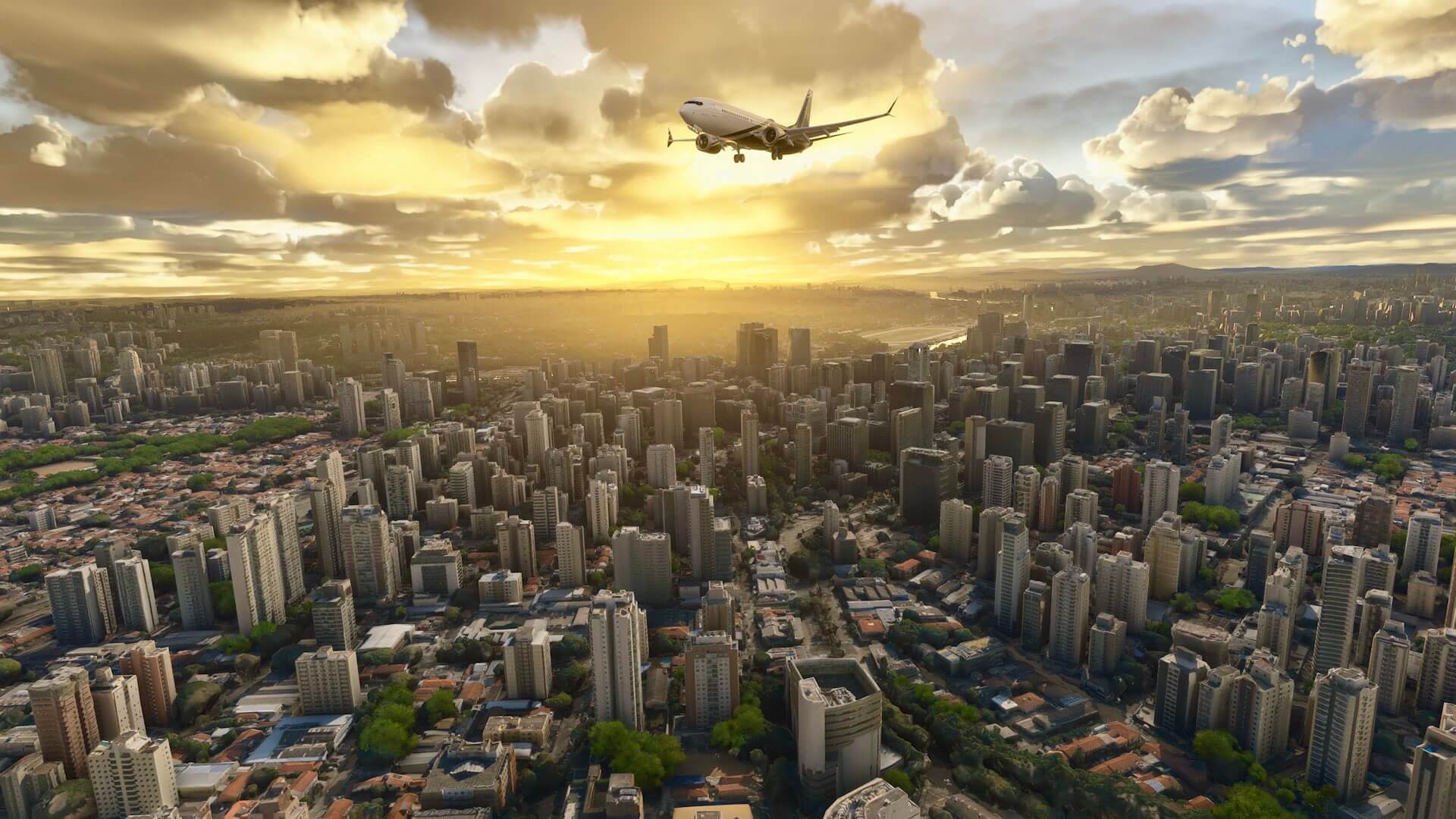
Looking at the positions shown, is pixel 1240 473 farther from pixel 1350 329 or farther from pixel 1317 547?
pixel 1350 329

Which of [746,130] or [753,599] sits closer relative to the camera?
[746,130]

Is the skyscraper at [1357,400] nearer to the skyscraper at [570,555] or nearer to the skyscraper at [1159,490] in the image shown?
the skyscraper at [1159,490]

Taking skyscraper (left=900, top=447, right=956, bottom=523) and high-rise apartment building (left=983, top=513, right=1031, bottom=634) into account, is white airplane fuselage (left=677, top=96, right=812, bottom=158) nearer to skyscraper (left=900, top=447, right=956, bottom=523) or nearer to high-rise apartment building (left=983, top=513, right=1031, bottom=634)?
high-rise apartment building (left=983, top=513, right=1031, bottom=634)

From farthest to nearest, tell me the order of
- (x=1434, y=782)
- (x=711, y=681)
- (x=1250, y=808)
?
(x=711, y=681) → (x=1250, y=808) → (x=1434, y=782)

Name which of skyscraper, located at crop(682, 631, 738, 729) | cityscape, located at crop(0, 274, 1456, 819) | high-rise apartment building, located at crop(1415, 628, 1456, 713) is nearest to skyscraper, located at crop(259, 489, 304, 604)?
cityscape, located at crop(0, 274, 1456, 819)

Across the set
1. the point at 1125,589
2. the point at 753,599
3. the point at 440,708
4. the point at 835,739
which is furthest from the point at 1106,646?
the point at 440,708

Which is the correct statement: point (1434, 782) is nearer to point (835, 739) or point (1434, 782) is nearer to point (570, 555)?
point (835, 739)
